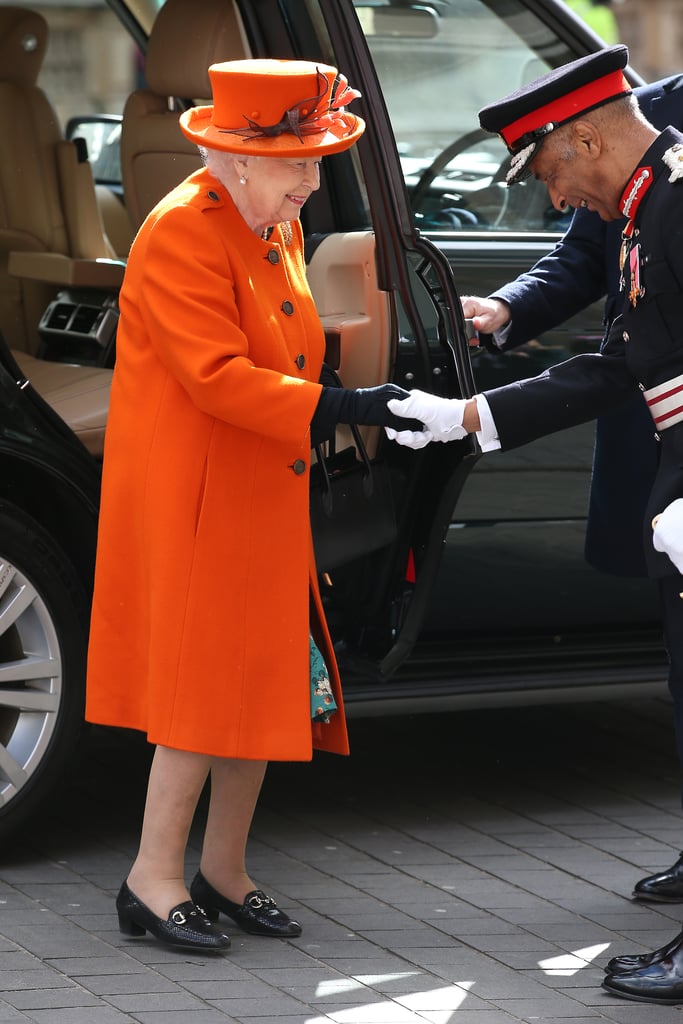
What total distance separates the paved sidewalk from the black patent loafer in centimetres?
3

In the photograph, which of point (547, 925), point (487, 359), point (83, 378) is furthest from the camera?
point (83, 378)

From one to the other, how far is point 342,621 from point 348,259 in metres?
0.88

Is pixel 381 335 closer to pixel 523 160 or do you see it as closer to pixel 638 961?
pixel 523 160

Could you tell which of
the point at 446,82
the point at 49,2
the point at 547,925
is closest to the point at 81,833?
the point at 547,925

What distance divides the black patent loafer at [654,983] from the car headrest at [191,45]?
235 cm

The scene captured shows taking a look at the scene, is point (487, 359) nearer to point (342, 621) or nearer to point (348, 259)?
point (348, 259)

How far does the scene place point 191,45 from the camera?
4.52 metres

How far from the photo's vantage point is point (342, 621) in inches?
168

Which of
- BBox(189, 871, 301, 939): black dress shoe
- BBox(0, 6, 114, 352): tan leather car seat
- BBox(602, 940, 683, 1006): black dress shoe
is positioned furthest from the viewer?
BBox(0, 6, 114, 352): tan leather car seat

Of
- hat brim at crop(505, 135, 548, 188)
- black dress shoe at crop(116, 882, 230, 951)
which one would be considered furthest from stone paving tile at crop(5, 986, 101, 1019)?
hat brim at crop(505, 135, 548, 188)

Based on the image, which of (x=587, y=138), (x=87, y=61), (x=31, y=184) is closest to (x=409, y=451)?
(x=587, y=138)

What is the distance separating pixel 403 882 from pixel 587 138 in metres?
1.81

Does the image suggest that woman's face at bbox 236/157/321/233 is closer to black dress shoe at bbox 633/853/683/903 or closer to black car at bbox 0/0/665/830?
black car at bbox 0/0/665/830

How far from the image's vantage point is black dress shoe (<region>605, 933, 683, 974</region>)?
3562 millimetres
